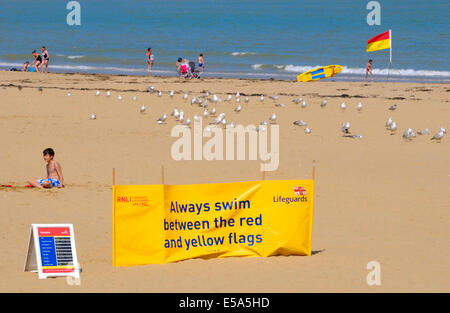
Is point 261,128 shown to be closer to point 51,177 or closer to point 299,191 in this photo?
point 51,177

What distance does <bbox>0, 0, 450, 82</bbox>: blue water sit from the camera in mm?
58062

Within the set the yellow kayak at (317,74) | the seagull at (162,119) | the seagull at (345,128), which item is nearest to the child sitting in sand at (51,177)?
the seagull at (162,119)

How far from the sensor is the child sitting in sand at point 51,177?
15.5 metres

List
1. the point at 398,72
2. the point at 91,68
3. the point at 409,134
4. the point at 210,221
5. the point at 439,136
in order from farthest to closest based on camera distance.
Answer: the point at 91,68, the point at 398,72, the point at 409,134, the point at 439,136, the point at 210,221

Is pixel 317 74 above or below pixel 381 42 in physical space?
below

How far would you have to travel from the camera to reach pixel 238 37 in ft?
295

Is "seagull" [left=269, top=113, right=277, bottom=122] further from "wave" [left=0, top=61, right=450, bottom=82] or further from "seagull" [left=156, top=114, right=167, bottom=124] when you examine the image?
"wave" [left=0, top=61, right=450, bottom=82]

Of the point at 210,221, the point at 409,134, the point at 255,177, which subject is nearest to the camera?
the point at 210,221

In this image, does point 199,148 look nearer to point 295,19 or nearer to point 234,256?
point 234,256

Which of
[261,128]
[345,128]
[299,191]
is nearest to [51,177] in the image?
[299,191]

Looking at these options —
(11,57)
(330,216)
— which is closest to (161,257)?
(330,216)

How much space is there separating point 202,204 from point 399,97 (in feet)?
74.1

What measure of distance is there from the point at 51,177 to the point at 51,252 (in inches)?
215
